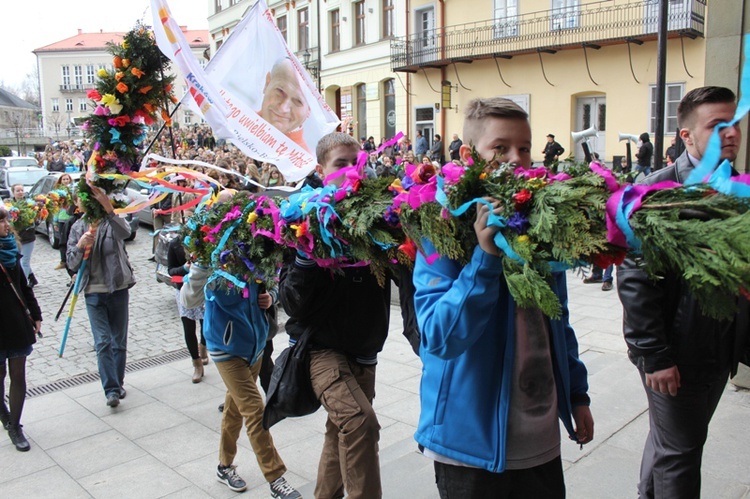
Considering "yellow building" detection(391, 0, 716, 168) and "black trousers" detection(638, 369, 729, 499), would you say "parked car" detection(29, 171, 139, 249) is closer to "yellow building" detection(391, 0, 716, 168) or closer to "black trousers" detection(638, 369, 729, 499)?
"black trousers" detection(638, 369, 729, 499)

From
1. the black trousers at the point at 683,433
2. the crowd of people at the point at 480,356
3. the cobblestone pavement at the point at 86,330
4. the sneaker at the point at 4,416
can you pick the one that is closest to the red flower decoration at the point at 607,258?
the crowd of people at the point at 480,356

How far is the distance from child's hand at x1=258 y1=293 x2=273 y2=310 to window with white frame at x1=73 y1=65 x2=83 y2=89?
78618 millimetres

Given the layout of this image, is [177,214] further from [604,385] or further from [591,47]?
[591,47]

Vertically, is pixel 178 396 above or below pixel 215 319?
below

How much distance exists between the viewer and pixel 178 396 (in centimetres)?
624

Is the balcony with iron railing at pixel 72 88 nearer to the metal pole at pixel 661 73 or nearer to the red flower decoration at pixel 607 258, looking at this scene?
the metal pole at pixel 661 73

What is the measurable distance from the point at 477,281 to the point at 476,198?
0.26m

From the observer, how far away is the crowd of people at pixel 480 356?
222 cm

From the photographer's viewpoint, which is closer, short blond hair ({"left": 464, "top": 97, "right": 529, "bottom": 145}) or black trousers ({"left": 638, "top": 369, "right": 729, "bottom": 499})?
short blond hair ({"left": 464, "top": 97, "right": 529, "bottom": 145})

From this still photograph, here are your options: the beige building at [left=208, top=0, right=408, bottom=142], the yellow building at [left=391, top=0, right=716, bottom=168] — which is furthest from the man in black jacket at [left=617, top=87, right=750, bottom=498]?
the beige building at [left=208, top=0, right=408, bottom=142]

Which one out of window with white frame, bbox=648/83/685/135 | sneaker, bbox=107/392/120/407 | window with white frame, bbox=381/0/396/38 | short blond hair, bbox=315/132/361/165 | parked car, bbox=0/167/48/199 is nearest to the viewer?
short blond hair, bbox=315/132/361/165

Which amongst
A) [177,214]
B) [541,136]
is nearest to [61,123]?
[541,136]

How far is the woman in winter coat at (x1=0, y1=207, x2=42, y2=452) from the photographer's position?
5.25 m

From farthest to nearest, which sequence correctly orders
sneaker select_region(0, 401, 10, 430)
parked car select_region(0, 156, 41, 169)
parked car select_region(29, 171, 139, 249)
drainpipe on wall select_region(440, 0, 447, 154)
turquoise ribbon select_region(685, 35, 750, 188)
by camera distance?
1. drainpipe on wall select_region(440, 0, 447, 154)
2. parked car select_region(0, 156, 41, 169)
3. parked car select_region(29, 171, 139, 249)
4. sneaker select_region(0, 401, 10, 430)
5. turquoise ribbon select_region(685, 35, 750, 188)
